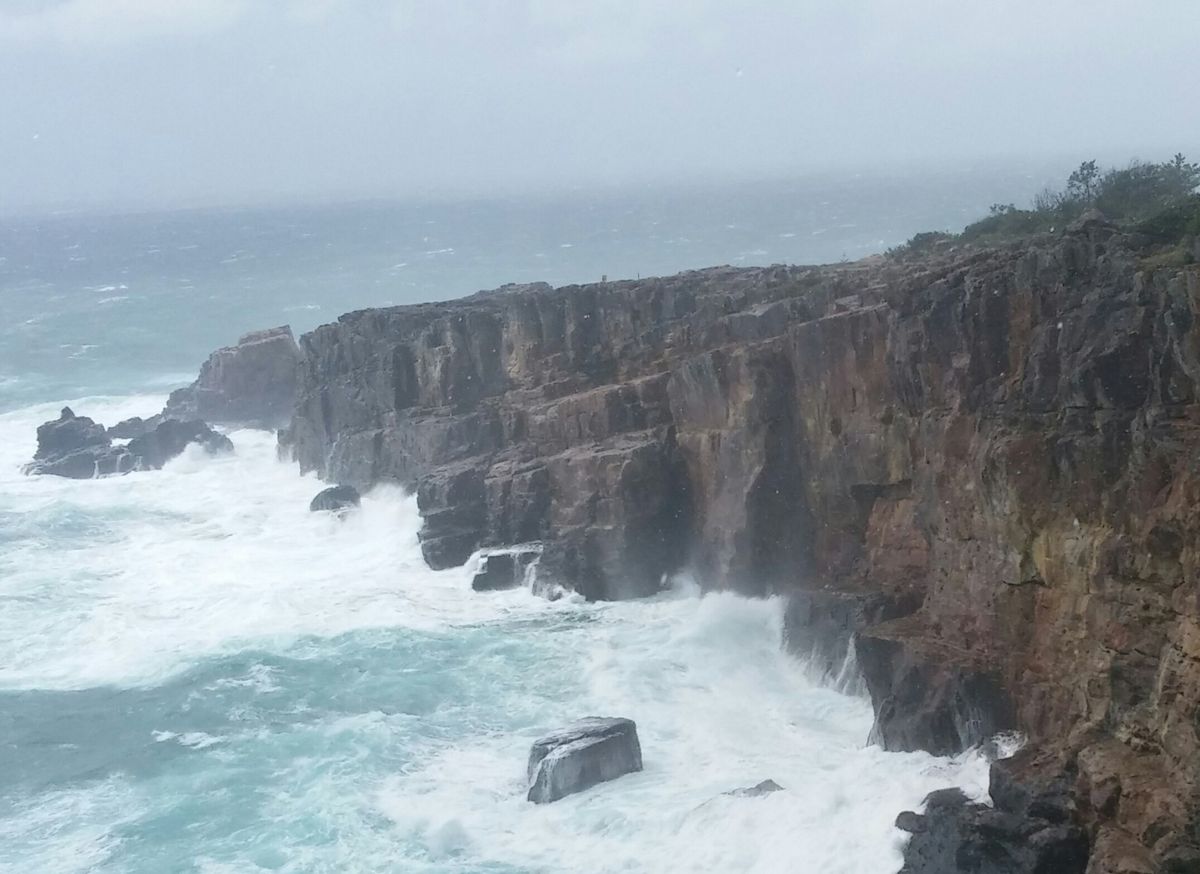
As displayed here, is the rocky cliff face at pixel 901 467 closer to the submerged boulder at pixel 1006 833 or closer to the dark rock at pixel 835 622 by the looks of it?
the dark rock at pixel 835 622

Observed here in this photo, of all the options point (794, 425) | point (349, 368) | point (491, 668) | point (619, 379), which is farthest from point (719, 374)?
point (349, 368)

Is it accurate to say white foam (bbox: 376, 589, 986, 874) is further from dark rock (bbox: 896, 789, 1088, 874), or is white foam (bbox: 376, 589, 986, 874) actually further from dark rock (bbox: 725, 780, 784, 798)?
dark rock (bbox: 896, 789, 1088, 874)

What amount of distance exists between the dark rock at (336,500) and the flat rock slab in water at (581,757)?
23791 millimetres

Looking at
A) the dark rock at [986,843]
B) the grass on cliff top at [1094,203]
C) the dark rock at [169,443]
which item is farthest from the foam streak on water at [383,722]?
the grass on cliff top at [1094,203]

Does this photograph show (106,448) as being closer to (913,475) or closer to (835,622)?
(835,622)

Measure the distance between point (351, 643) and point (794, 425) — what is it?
1417cm

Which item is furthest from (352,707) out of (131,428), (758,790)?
(131,428)

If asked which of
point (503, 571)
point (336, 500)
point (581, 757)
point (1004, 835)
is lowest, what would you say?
point (1004, 835)

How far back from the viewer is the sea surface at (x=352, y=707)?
2636 centimetres

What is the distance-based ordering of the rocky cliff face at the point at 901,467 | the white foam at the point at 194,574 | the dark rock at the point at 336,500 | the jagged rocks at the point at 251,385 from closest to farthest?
the rocky cliff face at the point at 901,467 → the white foam at the point at 194,574 → the dark rock at the point at 336,500 → the jagged rocks at the point at 251,385

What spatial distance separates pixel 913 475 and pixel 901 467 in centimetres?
73

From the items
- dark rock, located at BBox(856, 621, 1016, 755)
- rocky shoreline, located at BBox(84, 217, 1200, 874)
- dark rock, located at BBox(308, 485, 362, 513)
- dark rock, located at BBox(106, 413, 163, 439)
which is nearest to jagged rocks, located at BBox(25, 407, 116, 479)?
dark rock, located at BBox(106, 413, 163, 439)

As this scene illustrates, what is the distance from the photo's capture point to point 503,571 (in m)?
41.7

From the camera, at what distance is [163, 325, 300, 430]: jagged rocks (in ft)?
227
